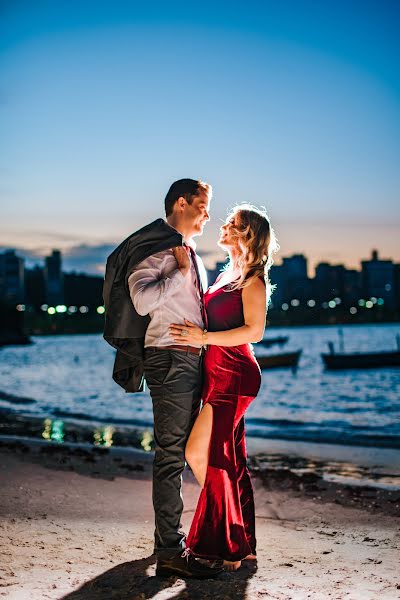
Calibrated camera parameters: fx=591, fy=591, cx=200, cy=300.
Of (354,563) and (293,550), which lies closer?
(354,563)

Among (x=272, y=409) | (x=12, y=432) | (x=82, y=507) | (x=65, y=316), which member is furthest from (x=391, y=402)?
(x=65, y=316)

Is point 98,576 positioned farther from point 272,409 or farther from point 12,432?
point 272,409

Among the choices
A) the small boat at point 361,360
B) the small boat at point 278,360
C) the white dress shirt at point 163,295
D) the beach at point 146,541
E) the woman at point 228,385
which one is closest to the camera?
the beach at point 146,541

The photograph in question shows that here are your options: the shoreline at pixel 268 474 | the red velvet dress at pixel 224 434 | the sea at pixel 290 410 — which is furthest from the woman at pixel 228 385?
the sea at pixel 290 410

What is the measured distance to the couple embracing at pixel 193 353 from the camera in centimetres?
381

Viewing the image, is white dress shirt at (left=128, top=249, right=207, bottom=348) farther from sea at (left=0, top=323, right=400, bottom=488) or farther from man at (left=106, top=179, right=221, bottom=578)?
sea at (left=0, top=323, right=400, bottom=488)

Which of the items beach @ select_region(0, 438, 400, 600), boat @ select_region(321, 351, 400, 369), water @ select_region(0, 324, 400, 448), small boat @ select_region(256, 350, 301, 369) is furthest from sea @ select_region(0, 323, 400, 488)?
boat @ select_region(321, 351, 400, 369)

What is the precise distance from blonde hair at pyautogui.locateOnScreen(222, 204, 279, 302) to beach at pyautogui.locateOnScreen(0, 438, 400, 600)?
1914 mm

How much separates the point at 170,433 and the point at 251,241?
1380 millimetres

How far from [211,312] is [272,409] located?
23767mm

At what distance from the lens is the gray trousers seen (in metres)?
3.85

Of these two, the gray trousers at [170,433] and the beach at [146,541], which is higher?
the gray trousers at [170,433]

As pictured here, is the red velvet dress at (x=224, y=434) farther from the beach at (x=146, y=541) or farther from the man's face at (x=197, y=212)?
the man's face at (x=197, y=212)

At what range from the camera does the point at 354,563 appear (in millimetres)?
4105
